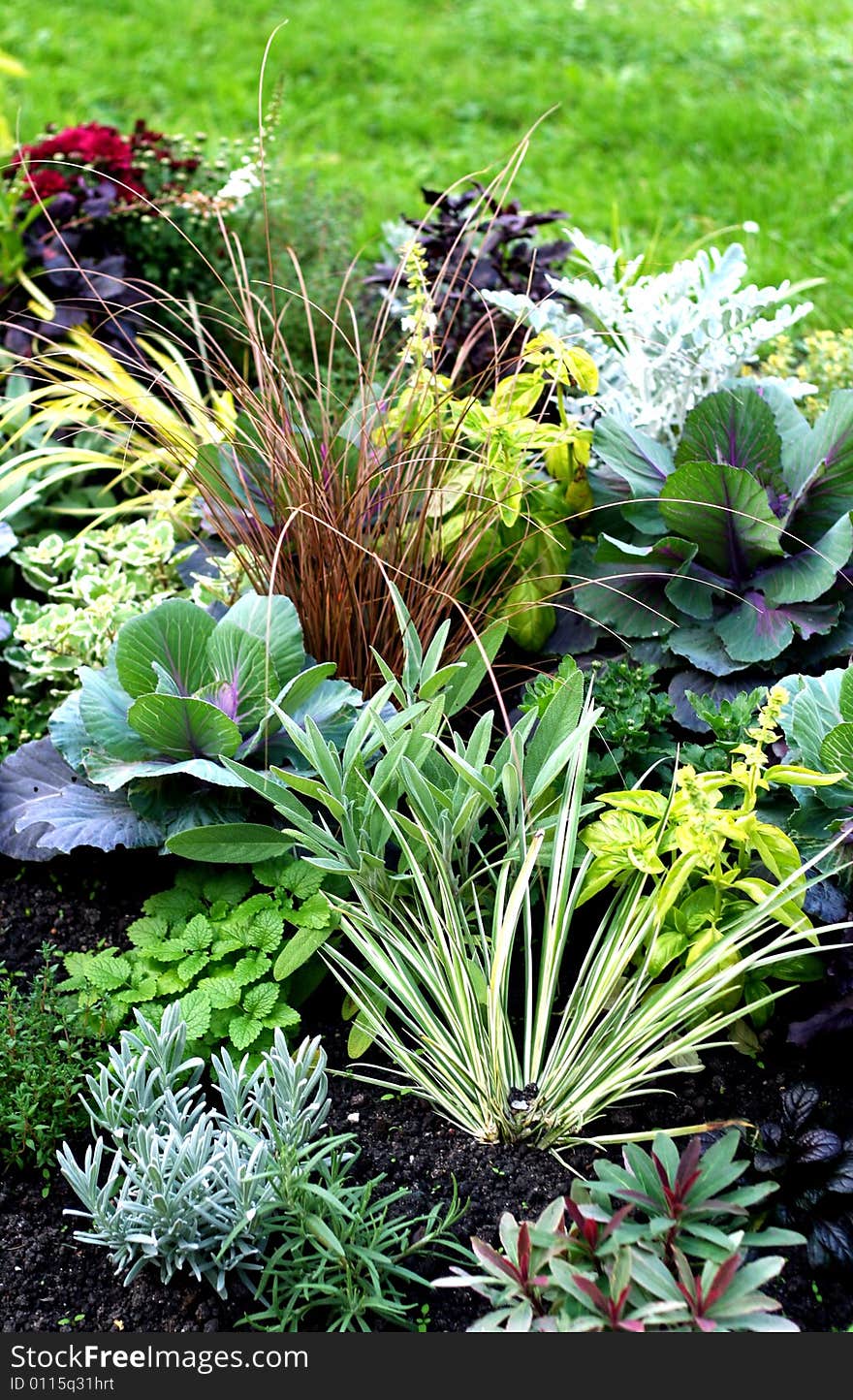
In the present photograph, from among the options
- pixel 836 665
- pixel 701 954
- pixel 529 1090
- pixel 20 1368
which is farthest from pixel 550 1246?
pixel 836 665

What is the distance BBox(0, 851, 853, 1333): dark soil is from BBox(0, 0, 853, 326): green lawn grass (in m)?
3.24

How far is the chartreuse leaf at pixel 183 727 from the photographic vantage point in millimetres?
2254

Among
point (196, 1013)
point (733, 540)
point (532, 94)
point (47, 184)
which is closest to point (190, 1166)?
point (196, 1013)

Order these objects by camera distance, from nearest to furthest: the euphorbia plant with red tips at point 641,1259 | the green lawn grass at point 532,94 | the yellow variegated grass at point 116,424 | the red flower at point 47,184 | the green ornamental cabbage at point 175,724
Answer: the euphorbia plant with red tips at point 641,1259 < the green ornamental cabbage at point 175,724 < the yellow variegated grass at point 116,424 < the red flower at point 47,184 < the green lawn grass at point 532,94

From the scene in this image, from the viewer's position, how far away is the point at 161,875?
261 cm

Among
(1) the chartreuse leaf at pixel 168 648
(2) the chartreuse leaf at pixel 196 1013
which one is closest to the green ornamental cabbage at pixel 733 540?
(1) the chartreuse leaf at pixel 168 648

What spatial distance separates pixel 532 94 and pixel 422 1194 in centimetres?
566

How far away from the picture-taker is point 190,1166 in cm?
181

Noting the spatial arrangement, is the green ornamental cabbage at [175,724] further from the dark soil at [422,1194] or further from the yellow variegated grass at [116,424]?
the dark soil at [422,1194]

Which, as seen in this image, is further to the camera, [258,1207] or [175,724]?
[175,724]

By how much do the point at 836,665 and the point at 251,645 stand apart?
4.01 ft

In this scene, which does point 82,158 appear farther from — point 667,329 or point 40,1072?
point 40,1072

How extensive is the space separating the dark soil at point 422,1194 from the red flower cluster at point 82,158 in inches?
106

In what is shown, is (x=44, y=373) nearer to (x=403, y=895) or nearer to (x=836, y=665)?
(x=403, y=895)
